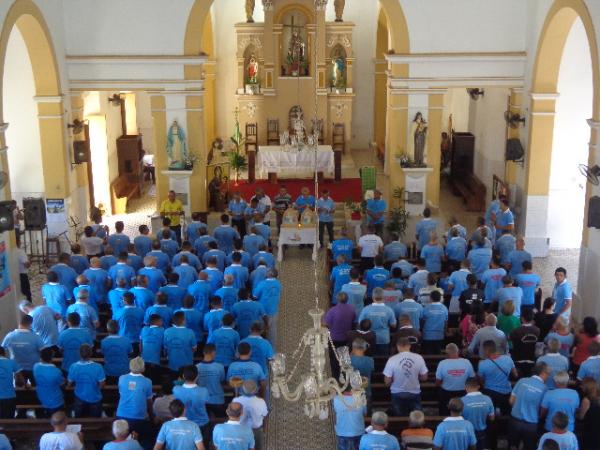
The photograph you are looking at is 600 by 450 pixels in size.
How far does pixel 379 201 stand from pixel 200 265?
194 inches

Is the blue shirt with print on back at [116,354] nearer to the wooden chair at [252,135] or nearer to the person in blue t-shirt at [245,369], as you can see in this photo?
the person in blue t-shirt at [245,369]

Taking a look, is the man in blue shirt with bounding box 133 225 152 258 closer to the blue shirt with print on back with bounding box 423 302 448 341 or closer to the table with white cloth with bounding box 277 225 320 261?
the table with white cloth with bounding box 277 225 320 261

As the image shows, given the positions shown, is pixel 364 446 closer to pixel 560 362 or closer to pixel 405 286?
pixel 560 362

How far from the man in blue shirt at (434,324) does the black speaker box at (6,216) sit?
714 centimetres

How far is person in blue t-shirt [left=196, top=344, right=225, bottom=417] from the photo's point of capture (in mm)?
9945

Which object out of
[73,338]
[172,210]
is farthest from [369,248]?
[73,338]

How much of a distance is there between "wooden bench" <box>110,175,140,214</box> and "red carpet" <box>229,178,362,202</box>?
2740mm

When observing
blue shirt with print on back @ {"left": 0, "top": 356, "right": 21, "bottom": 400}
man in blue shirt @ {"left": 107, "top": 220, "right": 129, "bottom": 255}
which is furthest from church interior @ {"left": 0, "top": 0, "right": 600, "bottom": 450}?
blue shirt with print on back @ {"left": 0, "top": 356, "right": 21, "bottom": 400}

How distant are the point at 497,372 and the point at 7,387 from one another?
5.89 m

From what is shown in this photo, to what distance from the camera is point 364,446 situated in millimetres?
8398

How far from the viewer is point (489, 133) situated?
22.0m

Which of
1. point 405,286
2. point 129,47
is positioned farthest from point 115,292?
point 129,47

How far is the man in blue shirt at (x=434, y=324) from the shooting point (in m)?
11.7

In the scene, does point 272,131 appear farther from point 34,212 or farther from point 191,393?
point 191,393
